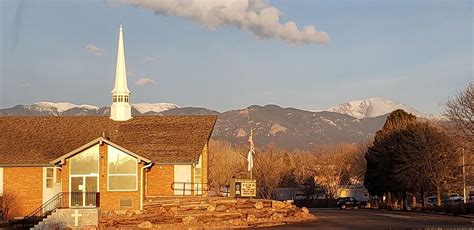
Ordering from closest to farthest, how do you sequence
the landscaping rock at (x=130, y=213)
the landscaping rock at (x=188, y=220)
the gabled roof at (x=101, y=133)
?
the landscaping rock at (x=188, y=220)
the landscaping rock at (x=130, y=213)
the gabled roof at (x=101, y=133)

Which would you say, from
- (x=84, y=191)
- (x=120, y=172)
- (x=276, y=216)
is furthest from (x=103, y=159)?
(x=276, y=216)

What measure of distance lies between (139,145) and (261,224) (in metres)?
10.4

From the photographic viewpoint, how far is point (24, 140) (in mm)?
45938

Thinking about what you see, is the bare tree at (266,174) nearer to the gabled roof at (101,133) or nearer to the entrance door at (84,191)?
the gabled roof at (101,133)

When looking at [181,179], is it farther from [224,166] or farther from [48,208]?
[224,166]

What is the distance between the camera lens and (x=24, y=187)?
1705 inches

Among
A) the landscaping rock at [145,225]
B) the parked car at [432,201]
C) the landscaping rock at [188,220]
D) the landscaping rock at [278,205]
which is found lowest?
the parked car at [432,201]

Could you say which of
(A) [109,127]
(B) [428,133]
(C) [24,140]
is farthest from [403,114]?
(C) [24,140]

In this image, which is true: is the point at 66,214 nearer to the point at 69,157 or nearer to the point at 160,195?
the point at 69,157

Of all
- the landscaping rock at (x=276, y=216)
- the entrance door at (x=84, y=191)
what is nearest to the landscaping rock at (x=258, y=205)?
the landscaping rock at (x=276, y=216)

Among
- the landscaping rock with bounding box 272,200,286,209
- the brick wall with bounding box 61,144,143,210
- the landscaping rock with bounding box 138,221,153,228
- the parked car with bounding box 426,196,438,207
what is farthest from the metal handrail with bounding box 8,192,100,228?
the parked car with bounding box 426,196,438,207

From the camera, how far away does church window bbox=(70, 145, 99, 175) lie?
40.9 meters

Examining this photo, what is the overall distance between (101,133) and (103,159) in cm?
601

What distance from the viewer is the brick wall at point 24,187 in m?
43.1
